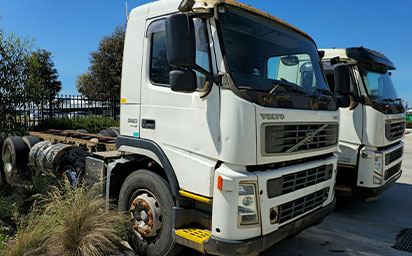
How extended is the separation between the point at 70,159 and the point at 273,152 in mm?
3811

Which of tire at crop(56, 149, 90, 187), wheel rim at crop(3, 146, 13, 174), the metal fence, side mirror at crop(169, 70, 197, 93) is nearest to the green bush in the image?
the metal fence

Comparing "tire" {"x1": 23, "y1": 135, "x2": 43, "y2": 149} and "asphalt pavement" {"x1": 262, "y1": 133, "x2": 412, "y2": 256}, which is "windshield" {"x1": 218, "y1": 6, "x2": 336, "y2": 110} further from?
"tire" {"x1": 23, "y1": 135, "x2": 43, "y2": 149}

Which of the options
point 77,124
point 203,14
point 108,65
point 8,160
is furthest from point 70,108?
point 203,14

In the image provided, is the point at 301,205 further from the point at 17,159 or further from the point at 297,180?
the point at 17,159

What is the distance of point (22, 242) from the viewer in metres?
2.99

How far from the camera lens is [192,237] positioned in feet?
9.43

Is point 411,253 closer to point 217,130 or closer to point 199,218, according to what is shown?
point 199,218

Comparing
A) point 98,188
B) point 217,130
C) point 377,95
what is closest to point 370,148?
point 377,95

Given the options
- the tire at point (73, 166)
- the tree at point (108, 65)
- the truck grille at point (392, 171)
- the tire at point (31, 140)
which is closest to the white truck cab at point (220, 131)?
the tire at point (73, 166)

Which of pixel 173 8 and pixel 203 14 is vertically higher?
pixel 173 8

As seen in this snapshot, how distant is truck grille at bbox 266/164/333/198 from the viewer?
2.86 meters

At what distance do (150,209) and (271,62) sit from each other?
2146 millimetres

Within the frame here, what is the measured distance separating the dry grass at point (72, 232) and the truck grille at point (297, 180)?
1807 mm

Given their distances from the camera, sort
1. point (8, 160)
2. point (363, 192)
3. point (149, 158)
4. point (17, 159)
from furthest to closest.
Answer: point (8, 160), point (17, 159), point (363, 192), point (149, 158)
